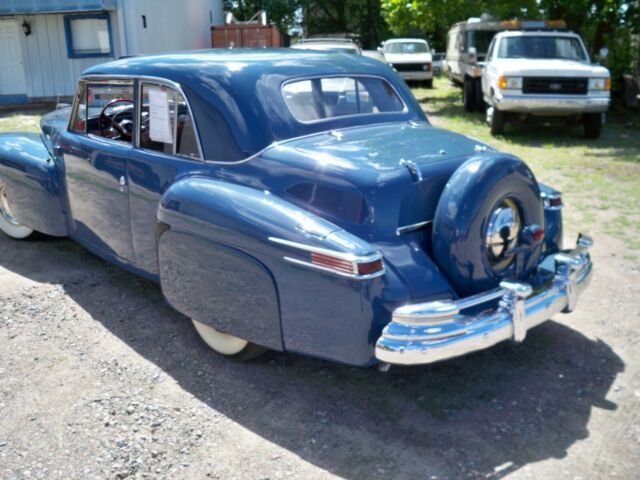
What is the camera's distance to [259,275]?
318 centimetres

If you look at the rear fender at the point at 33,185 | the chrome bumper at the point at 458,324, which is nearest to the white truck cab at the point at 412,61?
the rear fender at the point at 33,185

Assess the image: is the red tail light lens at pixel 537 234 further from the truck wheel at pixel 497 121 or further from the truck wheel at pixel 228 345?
the truck wheel at pixel 497 121

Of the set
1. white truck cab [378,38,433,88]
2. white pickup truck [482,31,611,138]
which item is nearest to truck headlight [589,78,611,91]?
white pickup truck [482,31,611,138]

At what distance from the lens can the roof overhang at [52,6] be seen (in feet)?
51.7

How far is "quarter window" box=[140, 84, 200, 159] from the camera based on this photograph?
3865mm

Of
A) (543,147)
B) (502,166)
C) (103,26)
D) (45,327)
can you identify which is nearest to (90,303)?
(45,327)

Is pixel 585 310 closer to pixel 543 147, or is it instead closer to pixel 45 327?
pixel 45 327

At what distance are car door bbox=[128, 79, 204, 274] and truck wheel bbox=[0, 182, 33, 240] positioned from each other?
2.14 metres

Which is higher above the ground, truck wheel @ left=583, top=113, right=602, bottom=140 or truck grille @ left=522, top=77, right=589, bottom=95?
truck grille @ left=522, top=77, right=589, bottom=95

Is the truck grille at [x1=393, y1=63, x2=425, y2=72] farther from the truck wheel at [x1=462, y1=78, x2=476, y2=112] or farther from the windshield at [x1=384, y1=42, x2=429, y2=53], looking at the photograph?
the truck wheel at [x1=462, y1=78, x2=476, y2=112]

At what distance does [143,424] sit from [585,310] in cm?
295

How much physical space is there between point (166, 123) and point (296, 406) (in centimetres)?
185

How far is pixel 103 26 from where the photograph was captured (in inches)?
660

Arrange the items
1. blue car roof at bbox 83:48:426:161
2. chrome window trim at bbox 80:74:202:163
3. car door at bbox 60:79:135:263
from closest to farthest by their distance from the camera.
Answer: blue car roof at bbox 83:48:426:161
chrome window trim at bbox 80:74:202:163
car door at bbox 60:79:135:263
